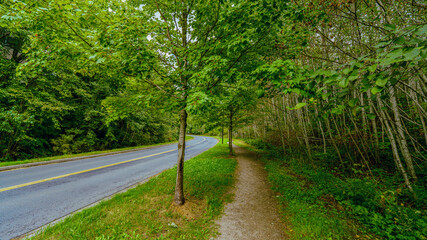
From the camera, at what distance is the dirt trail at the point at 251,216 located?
3379mm

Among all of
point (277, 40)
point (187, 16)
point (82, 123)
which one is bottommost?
point (82, 123)

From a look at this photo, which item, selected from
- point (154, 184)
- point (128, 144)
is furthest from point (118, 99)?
point (128, 144)

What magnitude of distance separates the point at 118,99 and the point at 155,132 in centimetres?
2301

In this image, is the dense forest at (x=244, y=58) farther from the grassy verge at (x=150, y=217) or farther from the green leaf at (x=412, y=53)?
the grassy verge at (x=150, y=217)

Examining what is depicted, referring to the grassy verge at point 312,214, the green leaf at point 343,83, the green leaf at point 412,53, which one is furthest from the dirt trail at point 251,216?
the green leaf at point 412,53

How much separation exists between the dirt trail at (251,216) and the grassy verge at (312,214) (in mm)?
291

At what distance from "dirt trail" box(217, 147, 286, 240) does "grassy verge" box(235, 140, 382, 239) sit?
291 millimetres

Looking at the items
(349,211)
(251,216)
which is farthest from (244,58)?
(349,211)

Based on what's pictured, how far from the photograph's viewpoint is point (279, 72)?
215 cm

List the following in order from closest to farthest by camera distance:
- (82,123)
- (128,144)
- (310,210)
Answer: (310,210) < (82,123) < (128,144)

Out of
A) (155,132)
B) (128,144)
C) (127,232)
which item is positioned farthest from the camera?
(155,132)

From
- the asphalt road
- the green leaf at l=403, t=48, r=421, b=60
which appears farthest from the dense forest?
the asphalt road

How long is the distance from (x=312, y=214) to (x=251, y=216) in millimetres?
1559

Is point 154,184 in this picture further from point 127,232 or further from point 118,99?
point 118,99
